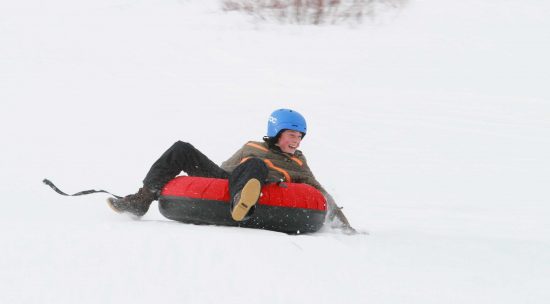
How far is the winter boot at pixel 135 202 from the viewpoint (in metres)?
4.66

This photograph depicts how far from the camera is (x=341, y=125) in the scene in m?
8.35

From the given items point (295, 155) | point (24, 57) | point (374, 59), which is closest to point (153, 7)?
point (24, 57)

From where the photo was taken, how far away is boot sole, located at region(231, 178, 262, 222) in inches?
162

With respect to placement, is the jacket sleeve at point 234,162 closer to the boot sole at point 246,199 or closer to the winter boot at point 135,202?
the winter boot at point 135,202

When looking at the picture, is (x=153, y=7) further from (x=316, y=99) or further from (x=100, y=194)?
(x=100, y=194)

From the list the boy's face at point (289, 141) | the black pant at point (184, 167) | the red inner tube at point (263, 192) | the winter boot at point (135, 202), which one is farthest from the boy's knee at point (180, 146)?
the boy's face at point (289, 141)

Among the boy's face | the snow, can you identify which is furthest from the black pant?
the boy's face

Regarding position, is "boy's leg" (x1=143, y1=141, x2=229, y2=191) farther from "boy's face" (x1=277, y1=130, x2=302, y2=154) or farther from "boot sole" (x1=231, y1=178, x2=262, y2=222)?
"boot sole" (x1=231, y1=178, x2=262, y2=222)

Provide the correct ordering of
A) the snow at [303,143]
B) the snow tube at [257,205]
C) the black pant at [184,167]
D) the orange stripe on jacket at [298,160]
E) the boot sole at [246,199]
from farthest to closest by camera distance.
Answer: the orange stripe on jacket at [298,160] < the snow tube at [257,205] < the black pant at [184,167] < the boot sole at [246,199] < the snow at [303,143]

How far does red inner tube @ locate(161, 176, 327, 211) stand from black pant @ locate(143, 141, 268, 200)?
72 millimetres

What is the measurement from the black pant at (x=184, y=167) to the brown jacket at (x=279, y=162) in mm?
168

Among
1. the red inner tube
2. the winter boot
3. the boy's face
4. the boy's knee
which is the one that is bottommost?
the winter boot

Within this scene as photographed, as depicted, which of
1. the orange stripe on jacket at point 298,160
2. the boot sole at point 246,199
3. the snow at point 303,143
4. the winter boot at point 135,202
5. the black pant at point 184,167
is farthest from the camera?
the orange stripe on jacket at point 298,160

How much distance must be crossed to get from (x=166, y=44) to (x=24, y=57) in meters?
1.83
